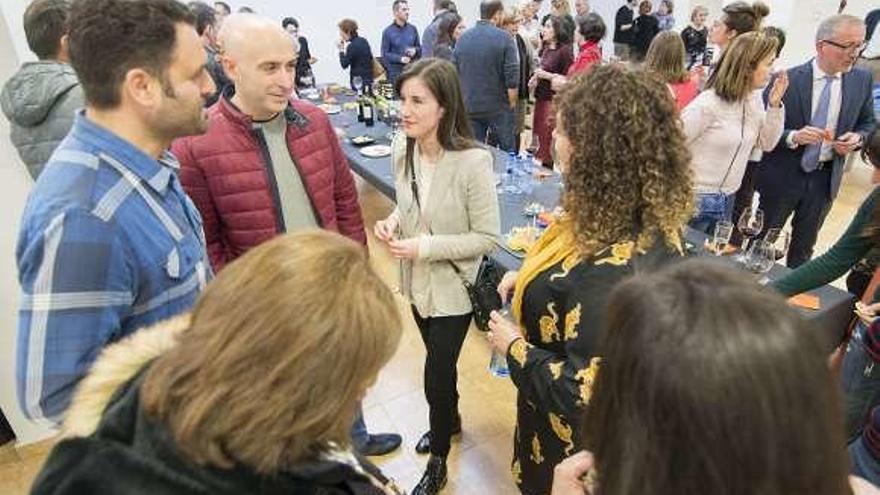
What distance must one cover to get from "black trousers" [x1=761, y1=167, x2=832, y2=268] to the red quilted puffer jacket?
108 inches

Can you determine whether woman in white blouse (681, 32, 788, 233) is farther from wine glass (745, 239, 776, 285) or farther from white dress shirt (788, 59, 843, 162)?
wine glass (745, 239, 776, 285)

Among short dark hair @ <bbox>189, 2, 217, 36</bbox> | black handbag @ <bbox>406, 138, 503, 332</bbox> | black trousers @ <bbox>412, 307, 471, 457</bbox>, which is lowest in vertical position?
black trousers @ <bbox>412, 307, 471, 457</bbox>

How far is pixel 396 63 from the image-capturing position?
23.8 ft

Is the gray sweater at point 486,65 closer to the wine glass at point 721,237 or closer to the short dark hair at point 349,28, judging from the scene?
the short dark hair at point 349,28

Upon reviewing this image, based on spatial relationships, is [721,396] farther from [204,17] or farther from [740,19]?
[204,17]

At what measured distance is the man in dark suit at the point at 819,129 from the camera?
2994 millimetres

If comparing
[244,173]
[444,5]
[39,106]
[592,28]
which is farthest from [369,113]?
[244,173]

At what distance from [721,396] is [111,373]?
34.2 inches

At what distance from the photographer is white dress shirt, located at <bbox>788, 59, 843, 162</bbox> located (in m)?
3.09

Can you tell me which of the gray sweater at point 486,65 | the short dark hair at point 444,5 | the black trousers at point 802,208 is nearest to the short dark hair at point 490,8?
the gray sweater at point 486,65

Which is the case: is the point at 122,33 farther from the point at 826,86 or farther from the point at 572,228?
the point at 826,86

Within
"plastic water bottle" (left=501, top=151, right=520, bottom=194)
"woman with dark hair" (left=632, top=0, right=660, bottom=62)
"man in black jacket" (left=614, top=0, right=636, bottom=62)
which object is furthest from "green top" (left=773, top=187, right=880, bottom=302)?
"man in black jacket" (left=614, top=0, right=636, bottom=62)

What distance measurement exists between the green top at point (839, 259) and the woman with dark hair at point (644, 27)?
7496mm

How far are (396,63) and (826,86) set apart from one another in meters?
5.26
